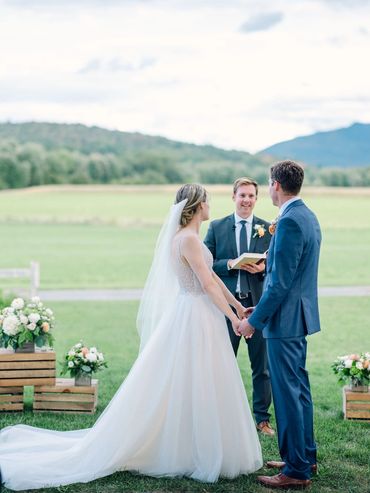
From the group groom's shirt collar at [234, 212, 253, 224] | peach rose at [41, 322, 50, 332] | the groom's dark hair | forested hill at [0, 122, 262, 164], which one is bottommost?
peach rose at [41, 322, 50, 332]

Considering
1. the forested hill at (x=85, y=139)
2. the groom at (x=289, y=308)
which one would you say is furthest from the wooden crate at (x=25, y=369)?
the forested hill at (x=85, y=139)

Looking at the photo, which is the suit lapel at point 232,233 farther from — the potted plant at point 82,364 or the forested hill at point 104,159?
the forested hill at point 104,159

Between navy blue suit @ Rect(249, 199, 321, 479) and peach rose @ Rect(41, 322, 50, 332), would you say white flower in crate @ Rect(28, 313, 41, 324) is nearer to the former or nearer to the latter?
peach rose @ Rect(41, 322, 50, 332)

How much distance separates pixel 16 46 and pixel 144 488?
2645 centimetres

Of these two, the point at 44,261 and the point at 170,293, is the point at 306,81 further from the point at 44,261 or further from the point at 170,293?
the point at 170,293

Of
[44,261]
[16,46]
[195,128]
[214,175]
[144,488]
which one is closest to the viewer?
[144,488]

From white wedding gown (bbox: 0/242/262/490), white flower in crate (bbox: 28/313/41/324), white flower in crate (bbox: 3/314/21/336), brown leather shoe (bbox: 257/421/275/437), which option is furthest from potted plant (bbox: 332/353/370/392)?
white flower in crate (bbox: 3/314/21/336)

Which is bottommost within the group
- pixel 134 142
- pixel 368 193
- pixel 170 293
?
pixel 170 293

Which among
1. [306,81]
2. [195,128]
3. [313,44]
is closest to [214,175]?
[195,128]

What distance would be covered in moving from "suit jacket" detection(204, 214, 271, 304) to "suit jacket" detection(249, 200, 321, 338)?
141 cm

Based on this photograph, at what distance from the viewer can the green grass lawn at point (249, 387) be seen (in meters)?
4.68

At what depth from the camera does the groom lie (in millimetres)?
4453

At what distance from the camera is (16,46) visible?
28625mm

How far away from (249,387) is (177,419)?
3504 mm
